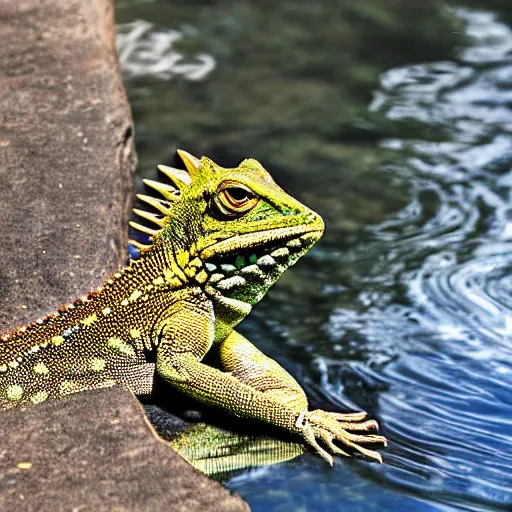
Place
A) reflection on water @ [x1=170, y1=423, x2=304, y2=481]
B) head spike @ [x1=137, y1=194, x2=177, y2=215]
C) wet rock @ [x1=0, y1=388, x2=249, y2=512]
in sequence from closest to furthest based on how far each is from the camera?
1. wet rock @ [x1=0, y1=388, x2=249, y2=512]
2. reflection on water @ [x1=170, y1=423, x2=304, y2=481]
3. head spike @ [x1=137, y1=194, x2=177, y2=215]

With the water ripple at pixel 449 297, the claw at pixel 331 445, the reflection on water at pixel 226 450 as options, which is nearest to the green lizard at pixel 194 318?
the claw at pixel 331 445

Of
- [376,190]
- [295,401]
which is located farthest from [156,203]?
[376,190]

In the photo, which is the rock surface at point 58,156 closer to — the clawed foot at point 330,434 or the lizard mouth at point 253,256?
the lizard mouth at point 253,256

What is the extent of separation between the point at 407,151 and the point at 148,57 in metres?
4.56

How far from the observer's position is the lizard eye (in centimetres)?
564

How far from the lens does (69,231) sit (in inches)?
272

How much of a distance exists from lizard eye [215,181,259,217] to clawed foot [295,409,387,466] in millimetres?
1273

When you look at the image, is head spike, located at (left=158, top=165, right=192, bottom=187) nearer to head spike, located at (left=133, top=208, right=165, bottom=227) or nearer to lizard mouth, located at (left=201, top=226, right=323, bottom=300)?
head spike, located at (left=133, top=208, right=165, bottom=227)

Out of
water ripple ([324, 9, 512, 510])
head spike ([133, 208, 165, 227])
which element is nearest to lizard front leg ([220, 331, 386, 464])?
water ripple ([324, 9, 512, 510])

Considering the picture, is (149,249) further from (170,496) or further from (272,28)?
(272,28)

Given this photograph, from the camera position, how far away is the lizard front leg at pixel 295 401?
5.51 m

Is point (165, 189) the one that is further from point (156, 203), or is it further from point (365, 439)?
point (365, 439)

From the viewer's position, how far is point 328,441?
5.50 meters

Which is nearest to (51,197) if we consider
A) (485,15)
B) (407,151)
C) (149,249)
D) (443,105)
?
(149,249)
